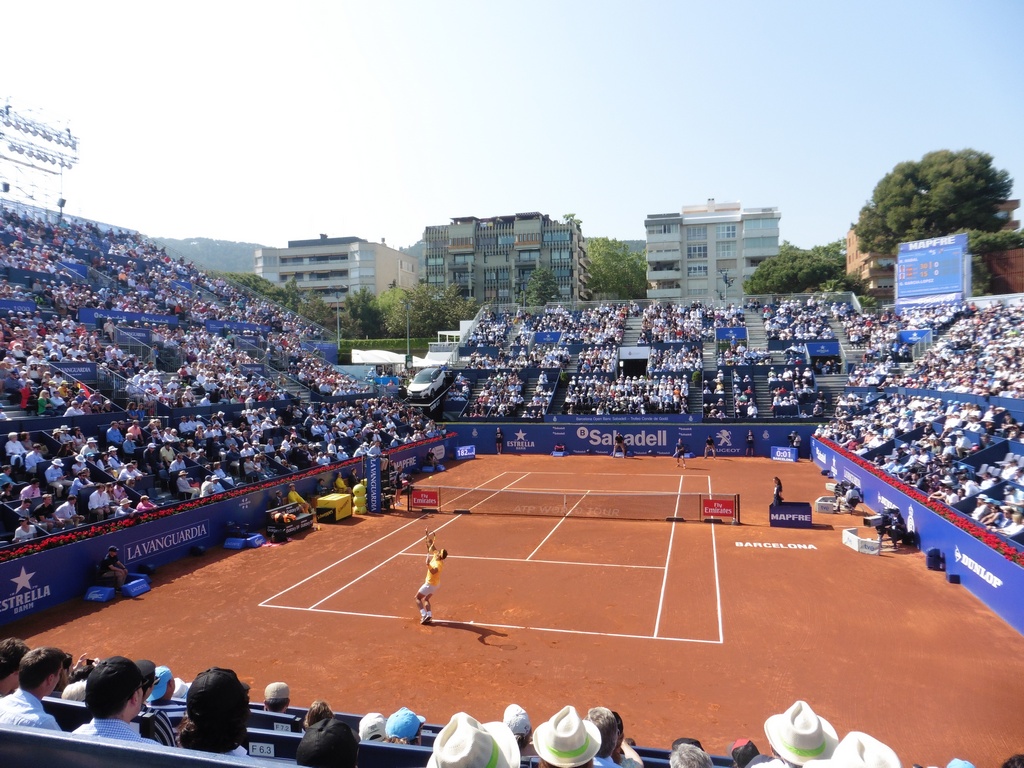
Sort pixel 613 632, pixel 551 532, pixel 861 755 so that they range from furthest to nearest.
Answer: pixel 551 532, pixel 613 632, pixel 861 755

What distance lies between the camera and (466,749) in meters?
3.20

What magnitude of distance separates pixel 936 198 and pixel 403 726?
77.5 m

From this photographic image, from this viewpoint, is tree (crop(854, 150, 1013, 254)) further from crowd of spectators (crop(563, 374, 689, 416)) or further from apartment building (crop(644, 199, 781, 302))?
crowd of spectators (crop(563, 374, 689, 416))

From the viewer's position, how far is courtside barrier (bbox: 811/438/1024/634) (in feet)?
42.9

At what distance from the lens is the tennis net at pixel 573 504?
79.0 ft

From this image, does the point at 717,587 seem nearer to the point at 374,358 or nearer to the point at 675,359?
the point at 675,359

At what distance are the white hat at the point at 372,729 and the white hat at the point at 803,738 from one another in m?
3.59

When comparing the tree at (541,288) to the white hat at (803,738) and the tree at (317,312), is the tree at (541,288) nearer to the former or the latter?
the tree at (317,312)

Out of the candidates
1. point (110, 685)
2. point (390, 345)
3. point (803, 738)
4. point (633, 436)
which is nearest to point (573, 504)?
point (633, 436)

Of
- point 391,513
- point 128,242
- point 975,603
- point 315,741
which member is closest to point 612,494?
point 391,513

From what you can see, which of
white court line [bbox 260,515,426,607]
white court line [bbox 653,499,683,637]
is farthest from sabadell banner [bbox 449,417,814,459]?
white court line [bbox 653,499,683,637]

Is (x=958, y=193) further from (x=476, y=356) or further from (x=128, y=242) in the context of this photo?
(x=128, y=242)

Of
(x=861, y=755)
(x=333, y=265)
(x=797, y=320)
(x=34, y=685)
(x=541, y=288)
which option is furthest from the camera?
(x=333, y=265)

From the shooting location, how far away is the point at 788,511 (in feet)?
71.6
